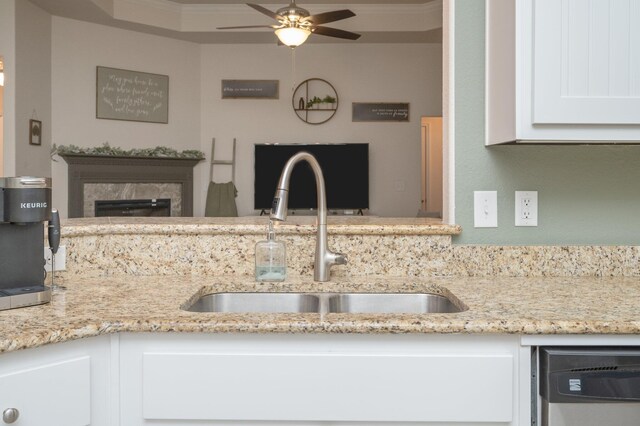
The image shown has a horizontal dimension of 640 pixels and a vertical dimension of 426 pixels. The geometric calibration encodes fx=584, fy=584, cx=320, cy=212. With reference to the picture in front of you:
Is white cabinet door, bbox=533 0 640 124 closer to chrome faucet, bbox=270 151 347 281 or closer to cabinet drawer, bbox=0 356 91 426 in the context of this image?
chrome faucet, bbox=270 151 347 281

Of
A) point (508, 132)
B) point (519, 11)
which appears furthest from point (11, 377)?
point (519, 11)

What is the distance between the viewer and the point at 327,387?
1256 millimetres

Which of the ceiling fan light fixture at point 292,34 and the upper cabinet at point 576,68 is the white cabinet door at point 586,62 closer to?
the upper cabinet at point 576,68

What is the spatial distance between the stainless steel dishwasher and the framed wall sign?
577 centimetres

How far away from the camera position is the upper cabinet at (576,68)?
59.4 inches

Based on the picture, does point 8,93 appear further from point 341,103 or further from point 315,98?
point 341,103

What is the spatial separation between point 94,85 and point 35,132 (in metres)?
0.87

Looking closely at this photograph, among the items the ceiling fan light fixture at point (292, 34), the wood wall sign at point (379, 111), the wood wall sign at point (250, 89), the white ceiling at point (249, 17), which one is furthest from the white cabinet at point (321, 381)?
the wood wall sign at point (250, 89)

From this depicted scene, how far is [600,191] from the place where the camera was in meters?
1.89

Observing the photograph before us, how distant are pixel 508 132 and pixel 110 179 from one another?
524 cm

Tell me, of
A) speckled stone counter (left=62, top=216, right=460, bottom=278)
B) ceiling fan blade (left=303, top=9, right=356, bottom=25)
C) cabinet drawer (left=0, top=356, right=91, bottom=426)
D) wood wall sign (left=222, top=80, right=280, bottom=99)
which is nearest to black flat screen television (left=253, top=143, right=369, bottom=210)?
wood wall sign (left=222, top=80, right=280, bottom=99)

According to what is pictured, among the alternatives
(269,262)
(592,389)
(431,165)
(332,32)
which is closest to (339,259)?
(269,262)

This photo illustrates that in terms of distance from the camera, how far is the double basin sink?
175cm

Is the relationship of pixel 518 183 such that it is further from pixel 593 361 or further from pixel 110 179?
pixel 110 179
